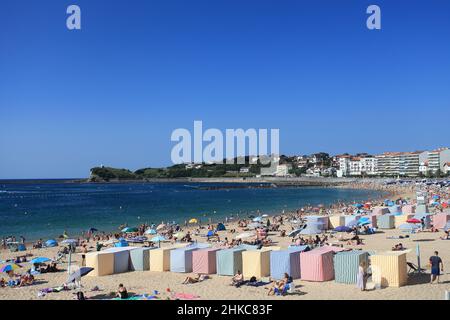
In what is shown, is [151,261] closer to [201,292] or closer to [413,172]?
[201,292]

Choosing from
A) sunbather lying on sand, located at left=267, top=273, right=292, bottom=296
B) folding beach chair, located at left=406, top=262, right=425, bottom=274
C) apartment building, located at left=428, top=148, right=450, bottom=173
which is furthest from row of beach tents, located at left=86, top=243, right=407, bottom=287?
apartment building, located at left=428, top=148, right=450, bottom=173

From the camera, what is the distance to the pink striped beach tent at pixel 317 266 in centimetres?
1261

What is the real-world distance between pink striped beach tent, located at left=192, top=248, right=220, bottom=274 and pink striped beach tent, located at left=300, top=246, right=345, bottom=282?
9.76 feet

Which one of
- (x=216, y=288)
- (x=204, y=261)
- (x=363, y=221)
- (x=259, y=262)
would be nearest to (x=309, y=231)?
(x=363, y=221)

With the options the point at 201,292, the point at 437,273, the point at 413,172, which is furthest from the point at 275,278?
the point at 413,172

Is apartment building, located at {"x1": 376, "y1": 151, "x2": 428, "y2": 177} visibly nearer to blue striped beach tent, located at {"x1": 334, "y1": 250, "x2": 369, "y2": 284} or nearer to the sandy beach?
the sandy beach

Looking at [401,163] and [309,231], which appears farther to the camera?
[401,163]

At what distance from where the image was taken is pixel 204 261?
14.5 meters

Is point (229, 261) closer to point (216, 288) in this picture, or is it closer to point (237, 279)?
point (237, 279)

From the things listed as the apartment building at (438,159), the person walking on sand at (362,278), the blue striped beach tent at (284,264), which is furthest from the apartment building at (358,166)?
the person walking on sand at (362,278)

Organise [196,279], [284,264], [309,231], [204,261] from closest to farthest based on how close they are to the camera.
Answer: [284,264], [196,279], [204,261], [309,231]

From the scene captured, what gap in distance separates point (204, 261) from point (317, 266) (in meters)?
3.71
